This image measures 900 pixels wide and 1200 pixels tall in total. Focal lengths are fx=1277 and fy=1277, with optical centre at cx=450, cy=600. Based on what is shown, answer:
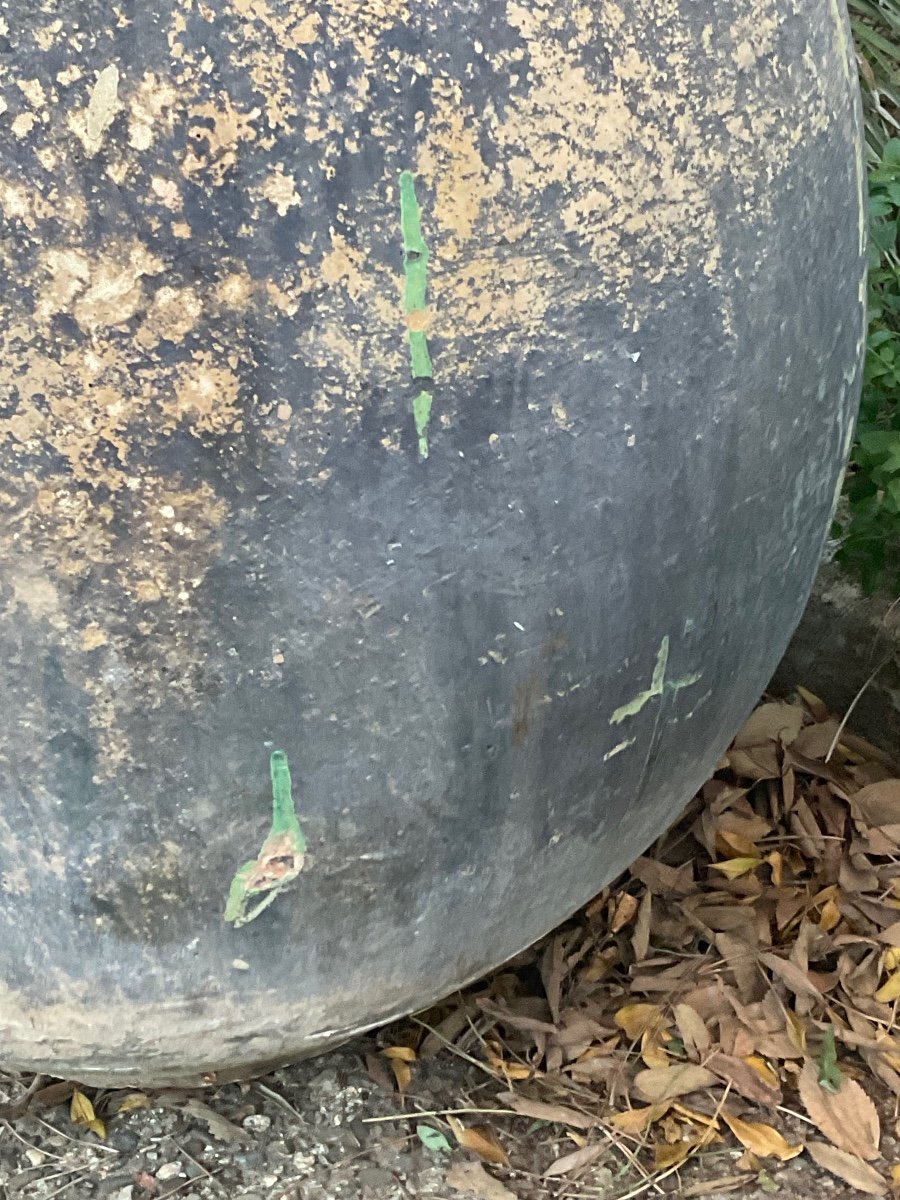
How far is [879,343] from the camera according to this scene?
1.46m

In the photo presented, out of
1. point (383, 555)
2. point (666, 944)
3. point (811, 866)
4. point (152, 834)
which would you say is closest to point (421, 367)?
point (383, 555)

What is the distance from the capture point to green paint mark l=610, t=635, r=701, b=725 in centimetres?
91

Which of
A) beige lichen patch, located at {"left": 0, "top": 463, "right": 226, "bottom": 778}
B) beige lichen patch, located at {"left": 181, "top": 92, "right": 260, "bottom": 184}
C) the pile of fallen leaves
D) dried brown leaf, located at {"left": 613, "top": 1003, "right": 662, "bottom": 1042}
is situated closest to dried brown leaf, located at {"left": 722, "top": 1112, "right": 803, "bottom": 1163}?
the pile of fallen leaves

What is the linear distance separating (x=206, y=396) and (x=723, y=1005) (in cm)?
103

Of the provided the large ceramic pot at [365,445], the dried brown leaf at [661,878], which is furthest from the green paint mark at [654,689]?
the dried brown leaf at [661,878]

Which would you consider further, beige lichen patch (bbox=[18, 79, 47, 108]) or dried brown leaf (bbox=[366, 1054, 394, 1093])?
dried brown leaf (bbox=[366, 1054, 394, 1093])

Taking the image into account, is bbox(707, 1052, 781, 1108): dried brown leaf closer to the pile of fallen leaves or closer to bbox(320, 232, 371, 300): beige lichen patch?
the pile of fallen leaves

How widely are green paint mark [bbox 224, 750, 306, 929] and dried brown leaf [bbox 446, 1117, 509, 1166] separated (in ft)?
1.80

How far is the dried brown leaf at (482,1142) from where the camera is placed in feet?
4.23

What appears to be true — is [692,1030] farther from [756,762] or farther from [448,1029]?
[756,762]

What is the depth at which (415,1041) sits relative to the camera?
140 centimetres

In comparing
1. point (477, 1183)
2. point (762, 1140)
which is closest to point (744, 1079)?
point (762, 1140)

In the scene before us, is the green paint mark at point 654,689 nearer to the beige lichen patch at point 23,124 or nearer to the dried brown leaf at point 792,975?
the beige lichen patch at point 23,124

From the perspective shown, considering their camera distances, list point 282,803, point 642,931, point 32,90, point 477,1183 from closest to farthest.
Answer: point 32,90 → point 282,803 → point 477,1183 → point 642,931
